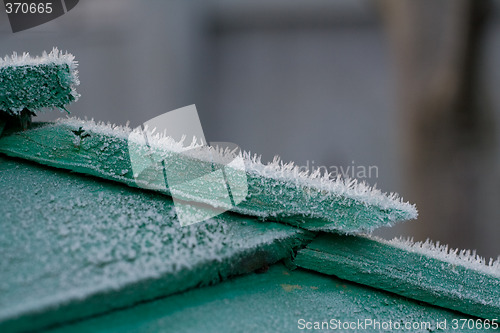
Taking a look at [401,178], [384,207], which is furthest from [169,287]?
[401,178]

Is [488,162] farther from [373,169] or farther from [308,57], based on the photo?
[308,57]

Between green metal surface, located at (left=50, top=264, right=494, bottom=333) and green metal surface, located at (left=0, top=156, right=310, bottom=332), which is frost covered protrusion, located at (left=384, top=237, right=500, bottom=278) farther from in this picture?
green metal surface, located at (left=0, top=156, right=310, bottom=332)

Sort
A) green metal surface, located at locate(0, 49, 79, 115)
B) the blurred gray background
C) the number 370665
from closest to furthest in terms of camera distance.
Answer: green metal surface, located at locate(0, 49, 79, 115) < the number 370665 < the blurred gray background

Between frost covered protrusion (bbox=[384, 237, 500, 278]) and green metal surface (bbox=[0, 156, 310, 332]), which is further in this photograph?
frost covered protrusion (bbox=[384, 237, 500, 278])

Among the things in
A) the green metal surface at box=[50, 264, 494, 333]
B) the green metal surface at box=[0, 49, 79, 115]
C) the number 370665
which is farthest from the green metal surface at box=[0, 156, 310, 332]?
the number 370665

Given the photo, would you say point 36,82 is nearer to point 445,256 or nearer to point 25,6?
point 445,256

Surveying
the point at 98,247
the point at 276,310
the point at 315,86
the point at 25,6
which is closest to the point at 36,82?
the point at 98,247

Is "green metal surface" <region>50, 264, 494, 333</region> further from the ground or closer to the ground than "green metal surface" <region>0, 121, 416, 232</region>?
closer to the ground

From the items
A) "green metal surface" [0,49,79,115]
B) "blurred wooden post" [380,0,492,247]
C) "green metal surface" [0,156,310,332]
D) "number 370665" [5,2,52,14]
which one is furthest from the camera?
"number 370665" [5,2,52,14]
